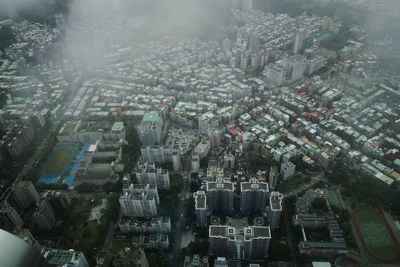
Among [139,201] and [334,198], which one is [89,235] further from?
[334,198]

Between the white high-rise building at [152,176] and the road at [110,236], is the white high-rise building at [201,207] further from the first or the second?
the road at [110,236]

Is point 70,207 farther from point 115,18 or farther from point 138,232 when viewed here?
point 115,18

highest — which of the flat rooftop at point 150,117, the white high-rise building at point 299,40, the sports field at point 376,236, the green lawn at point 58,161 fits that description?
the white high-rise building at point 299,40

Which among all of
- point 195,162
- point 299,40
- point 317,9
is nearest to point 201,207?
point 195,162

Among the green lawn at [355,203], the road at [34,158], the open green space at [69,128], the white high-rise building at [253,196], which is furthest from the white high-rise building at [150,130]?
the green lawn at [355,203]

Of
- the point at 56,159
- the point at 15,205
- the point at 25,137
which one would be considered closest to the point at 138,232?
the point at 15,205
